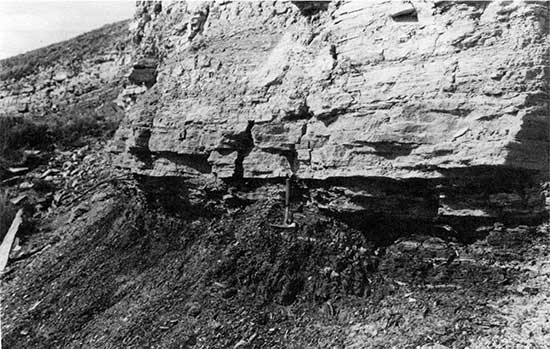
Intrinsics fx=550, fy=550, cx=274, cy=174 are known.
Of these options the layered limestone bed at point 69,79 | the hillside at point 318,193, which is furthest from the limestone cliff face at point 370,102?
the layered limestone bed at point 69,79

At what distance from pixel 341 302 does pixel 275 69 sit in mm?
3387

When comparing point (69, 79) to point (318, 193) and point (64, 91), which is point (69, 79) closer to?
point (64, 91)

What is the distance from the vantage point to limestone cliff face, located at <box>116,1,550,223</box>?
5.69 meters

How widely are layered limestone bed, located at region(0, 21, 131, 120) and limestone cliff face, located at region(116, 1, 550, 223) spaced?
29.2ft

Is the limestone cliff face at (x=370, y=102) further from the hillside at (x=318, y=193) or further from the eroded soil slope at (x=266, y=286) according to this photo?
the eroded soil slope at (x=266, y=286)

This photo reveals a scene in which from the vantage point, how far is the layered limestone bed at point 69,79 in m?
19.4

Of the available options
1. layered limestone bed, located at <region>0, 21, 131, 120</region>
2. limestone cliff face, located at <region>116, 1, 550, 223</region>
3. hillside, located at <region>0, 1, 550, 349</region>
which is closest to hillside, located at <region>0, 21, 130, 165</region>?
layered limestone bed, located at <region>0, 21, 131, 120</region>

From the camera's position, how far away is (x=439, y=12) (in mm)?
6172

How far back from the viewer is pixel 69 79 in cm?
2244

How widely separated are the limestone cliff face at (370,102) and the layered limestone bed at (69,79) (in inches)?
350

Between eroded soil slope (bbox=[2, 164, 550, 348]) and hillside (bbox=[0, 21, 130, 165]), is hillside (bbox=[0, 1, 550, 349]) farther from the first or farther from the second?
hillside (bbox=[0, 21, 130, 165])

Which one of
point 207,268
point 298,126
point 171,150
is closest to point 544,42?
point 298,126

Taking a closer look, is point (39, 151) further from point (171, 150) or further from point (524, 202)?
point (524, 202)

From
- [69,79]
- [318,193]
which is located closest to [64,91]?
[69,79]
